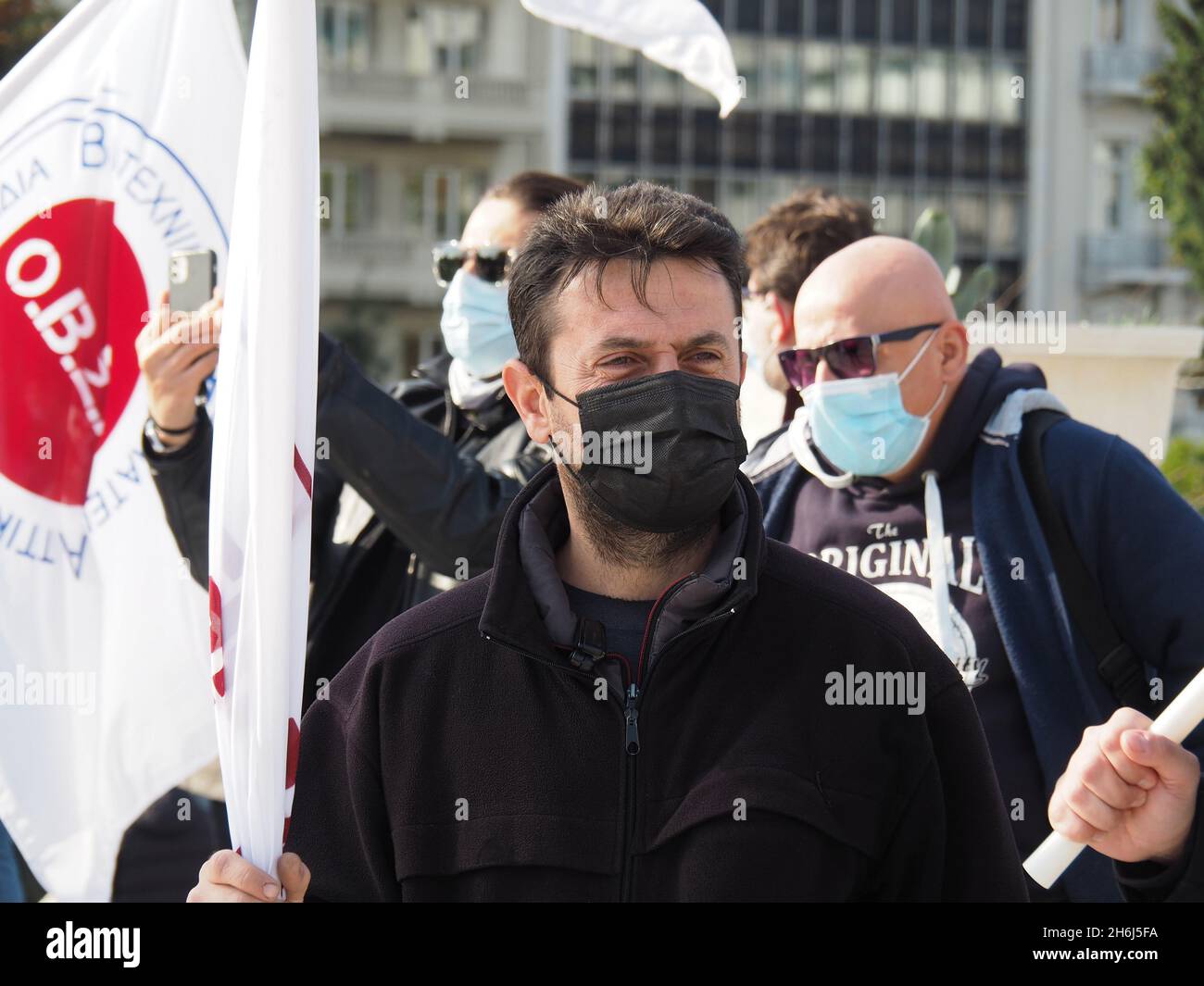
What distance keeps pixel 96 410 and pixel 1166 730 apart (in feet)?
7.86

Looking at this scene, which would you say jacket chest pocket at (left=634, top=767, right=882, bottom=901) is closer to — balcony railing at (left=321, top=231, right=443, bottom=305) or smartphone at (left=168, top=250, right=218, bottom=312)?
smartphone at (left=168, top=250, right=218, bottom=312)

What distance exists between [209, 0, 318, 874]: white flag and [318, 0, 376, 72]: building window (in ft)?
104

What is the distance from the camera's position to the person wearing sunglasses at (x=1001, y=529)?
301cm

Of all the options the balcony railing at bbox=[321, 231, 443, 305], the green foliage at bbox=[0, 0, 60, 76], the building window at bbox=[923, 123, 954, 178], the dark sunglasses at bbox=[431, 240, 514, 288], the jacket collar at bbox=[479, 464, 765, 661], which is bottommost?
the jacket collar at bbox=[479, 464, 765, 661]

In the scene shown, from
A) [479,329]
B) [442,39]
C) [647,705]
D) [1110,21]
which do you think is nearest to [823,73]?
[1110,21]

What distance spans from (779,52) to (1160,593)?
3421 cm

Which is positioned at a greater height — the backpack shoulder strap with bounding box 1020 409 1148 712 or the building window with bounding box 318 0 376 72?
the building window with bounding box 318 0 376 72

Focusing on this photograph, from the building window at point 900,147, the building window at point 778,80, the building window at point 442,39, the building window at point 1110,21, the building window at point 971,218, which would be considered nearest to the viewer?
the building window at point 442,39

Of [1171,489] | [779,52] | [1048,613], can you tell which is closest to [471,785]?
[1048,613]

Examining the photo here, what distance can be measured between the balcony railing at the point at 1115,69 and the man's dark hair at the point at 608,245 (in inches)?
1452

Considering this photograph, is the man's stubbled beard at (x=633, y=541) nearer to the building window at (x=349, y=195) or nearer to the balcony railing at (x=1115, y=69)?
the building window at (x=349, y=195)

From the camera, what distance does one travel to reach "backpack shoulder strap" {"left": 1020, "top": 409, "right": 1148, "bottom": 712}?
10.1ft

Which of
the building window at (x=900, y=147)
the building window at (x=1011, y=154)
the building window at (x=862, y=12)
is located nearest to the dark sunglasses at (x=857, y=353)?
the building window at (x=900, y=147)

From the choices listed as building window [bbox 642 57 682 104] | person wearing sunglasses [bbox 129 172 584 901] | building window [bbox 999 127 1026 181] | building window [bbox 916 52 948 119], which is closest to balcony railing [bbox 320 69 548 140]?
building window [bbox 642 57 682 104]
